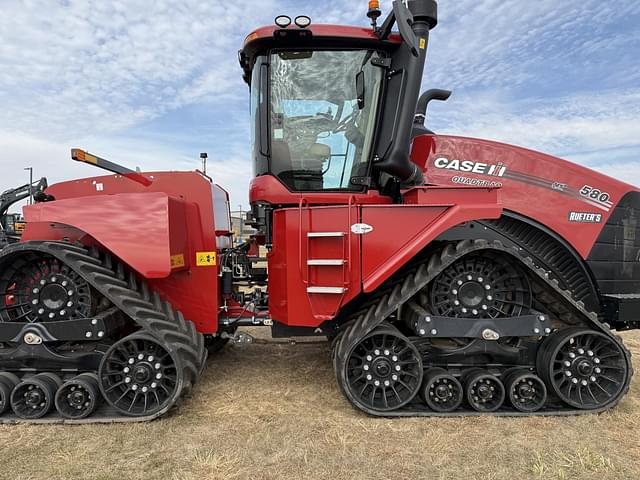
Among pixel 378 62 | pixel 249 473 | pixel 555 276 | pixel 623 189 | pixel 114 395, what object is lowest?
pixel 249 473

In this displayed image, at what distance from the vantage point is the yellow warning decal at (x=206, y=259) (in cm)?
411

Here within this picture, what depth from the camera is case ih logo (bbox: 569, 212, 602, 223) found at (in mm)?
4020

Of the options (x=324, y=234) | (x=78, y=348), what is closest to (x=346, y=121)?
(x=324, y=234)

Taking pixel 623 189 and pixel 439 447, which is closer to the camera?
pixel 439 447

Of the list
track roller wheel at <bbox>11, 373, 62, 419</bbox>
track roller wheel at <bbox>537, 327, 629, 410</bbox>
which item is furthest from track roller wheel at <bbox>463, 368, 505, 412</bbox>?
track roller wheel at <bbox>11, 373, 62, 419</bbox>

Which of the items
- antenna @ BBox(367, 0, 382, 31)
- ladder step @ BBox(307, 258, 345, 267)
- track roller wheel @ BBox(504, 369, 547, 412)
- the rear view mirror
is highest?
antenna @ BBox(367, 0, 382, 31)

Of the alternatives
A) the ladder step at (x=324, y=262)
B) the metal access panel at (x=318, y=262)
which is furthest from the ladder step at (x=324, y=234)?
the ladder step at (x=324, y=262)

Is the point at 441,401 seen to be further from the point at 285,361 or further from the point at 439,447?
the point at 285,361

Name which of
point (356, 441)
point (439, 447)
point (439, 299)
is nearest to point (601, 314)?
point (439, 299)

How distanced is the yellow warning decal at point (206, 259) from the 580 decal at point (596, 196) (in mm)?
3514

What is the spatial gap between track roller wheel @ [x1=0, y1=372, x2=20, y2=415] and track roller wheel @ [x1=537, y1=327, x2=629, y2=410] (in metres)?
4.36

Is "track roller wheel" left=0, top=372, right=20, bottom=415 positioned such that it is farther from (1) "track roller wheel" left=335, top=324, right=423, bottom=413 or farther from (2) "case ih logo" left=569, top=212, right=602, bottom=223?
(2) "case ih logo" left=569, top=212, right=602, bottom=223

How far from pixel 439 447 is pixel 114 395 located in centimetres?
255

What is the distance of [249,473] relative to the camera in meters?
2.80
